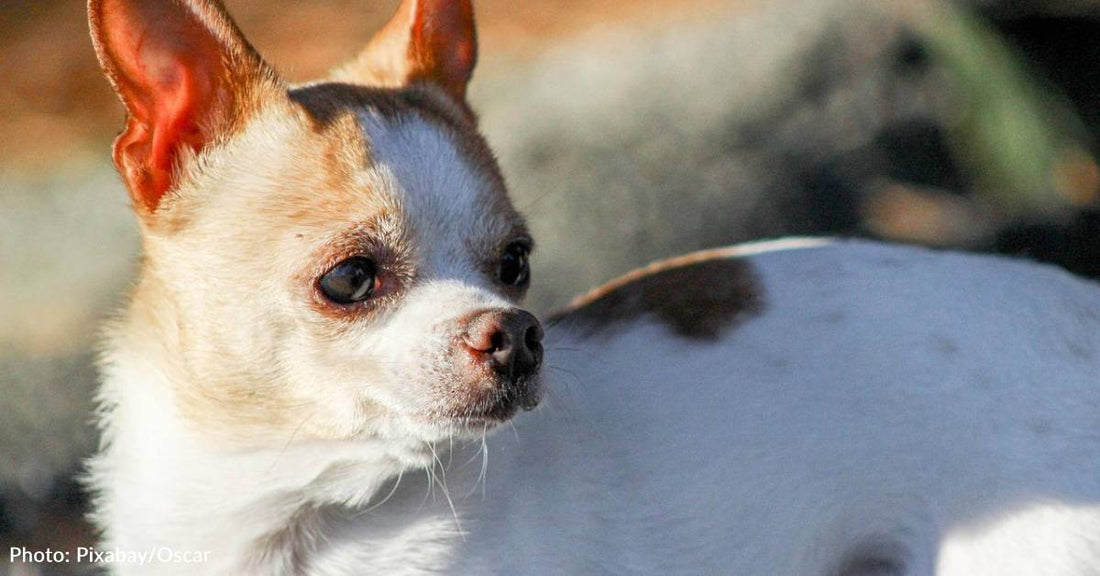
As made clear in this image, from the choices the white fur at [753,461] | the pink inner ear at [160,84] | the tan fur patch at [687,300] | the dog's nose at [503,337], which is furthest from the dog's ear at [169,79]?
the tan fur patch at [687,300]

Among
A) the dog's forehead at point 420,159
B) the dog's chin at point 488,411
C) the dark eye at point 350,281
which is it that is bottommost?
the dog's chin at point 488,411

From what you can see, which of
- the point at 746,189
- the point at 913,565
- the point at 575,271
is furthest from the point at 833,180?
the point at 913,565

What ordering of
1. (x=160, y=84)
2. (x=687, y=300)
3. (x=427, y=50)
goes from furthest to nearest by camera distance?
1. (x=687, y=300)
2. (x=427, y=50)
3. (x=160, y=84)

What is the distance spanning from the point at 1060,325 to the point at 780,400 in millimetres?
818

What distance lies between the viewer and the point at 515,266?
3.41 m

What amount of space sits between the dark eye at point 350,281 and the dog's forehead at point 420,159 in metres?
0.16

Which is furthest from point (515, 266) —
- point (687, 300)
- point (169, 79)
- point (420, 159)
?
point (169, 79)

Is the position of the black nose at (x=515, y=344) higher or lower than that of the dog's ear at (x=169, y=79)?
lower

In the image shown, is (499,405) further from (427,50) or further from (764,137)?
(764,137)

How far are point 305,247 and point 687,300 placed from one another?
4.29ft

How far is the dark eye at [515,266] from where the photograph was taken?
132 inches

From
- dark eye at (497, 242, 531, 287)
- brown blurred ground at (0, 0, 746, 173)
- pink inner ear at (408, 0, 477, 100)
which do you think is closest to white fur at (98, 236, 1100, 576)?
dark eye at (497, 242, 531, 287)

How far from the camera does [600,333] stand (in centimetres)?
392

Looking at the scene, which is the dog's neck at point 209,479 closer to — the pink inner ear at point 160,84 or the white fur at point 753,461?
the white fur at point 753,461
